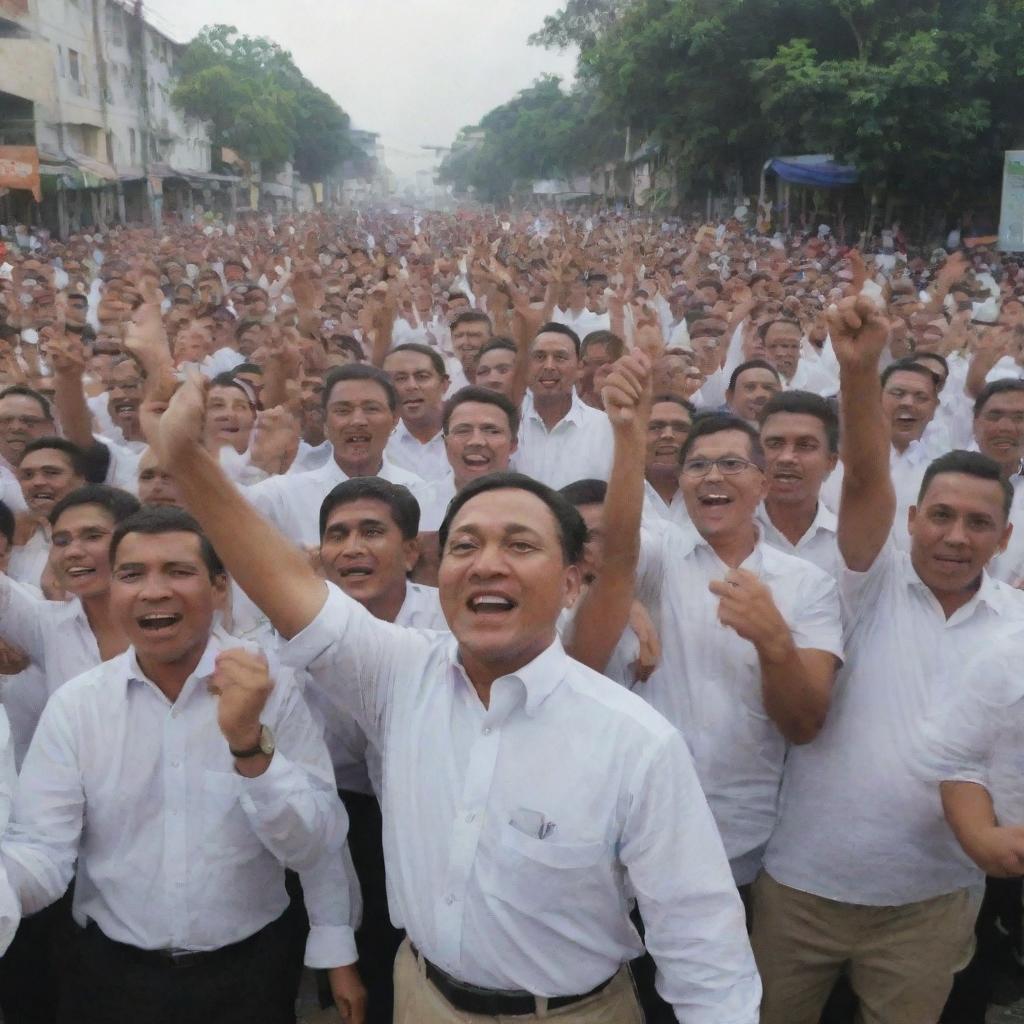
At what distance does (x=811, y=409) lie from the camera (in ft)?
10.8

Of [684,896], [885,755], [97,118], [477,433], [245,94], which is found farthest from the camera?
[245,94]

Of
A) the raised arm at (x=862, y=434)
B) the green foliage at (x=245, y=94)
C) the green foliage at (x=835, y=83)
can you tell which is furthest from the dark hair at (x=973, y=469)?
the green foliage at (x=245, y=94)

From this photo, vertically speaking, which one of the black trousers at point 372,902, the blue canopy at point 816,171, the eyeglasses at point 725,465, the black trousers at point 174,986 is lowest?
the black trousers at point 372,902

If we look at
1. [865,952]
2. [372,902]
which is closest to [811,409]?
[865,952]

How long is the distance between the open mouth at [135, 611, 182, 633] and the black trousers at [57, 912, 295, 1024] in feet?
2.12

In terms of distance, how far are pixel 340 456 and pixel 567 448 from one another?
52.8 inches

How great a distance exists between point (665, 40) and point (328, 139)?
198 feet

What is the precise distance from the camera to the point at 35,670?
2.86 metres

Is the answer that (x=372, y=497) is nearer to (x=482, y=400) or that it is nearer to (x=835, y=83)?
(x=482, y=400)

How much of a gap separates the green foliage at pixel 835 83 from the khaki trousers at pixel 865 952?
20.1 meters

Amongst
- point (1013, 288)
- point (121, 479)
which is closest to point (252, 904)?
point (121, 479)

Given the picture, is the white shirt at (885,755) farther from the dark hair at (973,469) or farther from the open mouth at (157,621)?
the open mouth at (157,621)

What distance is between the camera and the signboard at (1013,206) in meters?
14.2

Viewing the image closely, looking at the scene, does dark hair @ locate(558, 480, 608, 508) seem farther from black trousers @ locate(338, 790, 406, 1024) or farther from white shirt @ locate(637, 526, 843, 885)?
black trousers @ locate(338, 790, 406, 1024)
